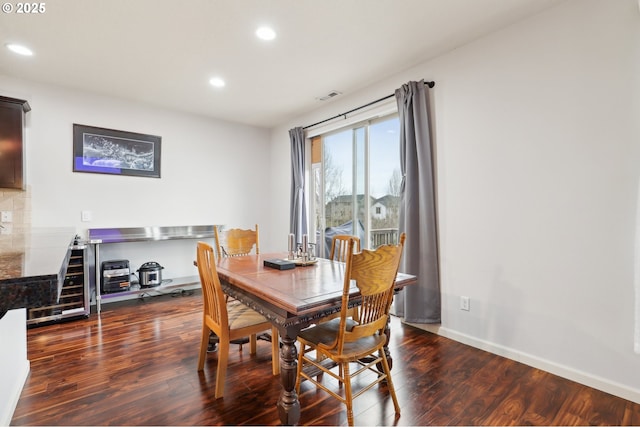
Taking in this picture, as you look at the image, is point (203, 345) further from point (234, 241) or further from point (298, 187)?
point (298, 187)

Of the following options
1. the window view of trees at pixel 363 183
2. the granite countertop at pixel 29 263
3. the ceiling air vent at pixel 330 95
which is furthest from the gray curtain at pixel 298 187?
the granite countertop at pixel 29 263

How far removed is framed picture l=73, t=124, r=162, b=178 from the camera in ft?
12.4

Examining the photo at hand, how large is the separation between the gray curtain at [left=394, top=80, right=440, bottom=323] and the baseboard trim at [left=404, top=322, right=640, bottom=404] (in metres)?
0.20

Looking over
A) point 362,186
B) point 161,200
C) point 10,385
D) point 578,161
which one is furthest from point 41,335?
point 578,161

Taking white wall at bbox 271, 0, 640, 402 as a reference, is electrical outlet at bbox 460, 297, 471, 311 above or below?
below

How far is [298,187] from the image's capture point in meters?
4.68

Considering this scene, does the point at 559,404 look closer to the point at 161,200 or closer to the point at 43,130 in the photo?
the point at 161,200

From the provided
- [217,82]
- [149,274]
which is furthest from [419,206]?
[149,274]

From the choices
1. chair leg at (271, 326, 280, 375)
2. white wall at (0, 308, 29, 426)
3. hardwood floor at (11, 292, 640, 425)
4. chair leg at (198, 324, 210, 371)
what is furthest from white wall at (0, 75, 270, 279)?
chair leg at (271, 326, 280, 375)

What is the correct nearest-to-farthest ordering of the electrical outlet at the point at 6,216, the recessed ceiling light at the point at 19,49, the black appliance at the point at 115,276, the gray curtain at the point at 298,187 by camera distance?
the recessed ceiling light at the point at 19,49 → the electrical outlet at the point at 6,216 → the black appliance at the point at 115,276 → the gray curtain at the point at 298,187

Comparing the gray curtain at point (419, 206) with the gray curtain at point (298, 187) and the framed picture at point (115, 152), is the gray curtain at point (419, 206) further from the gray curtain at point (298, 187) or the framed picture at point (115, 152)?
the framed picture at point (115, 152)

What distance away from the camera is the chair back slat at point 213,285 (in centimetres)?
189

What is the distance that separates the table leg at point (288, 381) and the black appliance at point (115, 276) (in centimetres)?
304

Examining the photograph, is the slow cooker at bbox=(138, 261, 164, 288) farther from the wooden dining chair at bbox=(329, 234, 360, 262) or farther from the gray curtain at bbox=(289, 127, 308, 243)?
the wooden dining chair at bbox=(329, 234, 360, 262)
